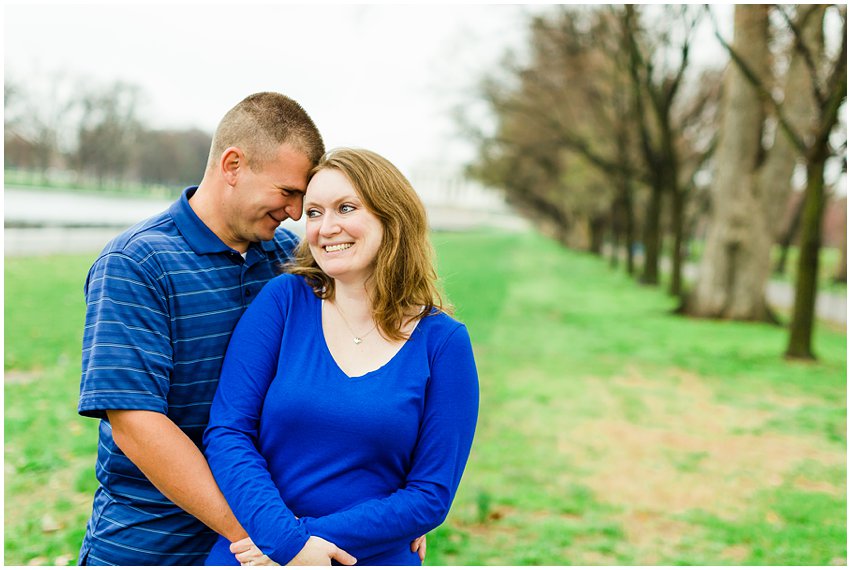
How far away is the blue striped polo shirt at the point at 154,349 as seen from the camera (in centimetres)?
233

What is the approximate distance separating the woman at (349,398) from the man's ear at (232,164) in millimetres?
278

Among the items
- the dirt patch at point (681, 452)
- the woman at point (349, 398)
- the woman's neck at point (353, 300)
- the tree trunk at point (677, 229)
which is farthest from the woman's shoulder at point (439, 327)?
the tree trunk at point (677, 229)

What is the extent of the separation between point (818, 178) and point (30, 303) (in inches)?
560

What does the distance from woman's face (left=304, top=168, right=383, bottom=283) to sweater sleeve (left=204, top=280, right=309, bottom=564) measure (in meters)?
0.20

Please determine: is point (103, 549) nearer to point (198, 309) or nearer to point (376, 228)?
point (198, 309)

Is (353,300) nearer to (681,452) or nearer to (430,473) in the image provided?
(430,473)

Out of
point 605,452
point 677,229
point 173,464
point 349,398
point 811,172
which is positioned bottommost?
point 605,452

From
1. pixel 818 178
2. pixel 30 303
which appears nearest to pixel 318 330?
pixel 818 178

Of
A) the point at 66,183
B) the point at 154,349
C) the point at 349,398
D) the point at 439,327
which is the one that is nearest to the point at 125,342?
the point at 154,349

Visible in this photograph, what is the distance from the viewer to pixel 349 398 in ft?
7.75

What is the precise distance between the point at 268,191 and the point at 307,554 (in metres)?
1.14

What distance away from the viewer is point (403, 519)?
2.35m

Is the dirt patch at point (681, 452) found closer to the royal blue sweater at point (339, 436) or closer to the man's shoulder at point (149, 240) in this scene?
the royal blue sweater at point (339, 436)

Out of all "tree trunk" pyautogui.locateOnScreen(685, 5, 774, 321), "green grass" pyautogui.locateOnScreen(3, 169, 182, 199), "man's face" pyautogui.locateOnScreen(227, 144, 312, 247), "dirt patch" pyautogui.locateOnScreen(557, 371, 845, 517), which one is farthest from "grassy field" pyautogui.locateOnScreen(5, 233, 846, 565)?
"green grass" pyautogui.locateOnScreen(3, 169, 182, 199)
